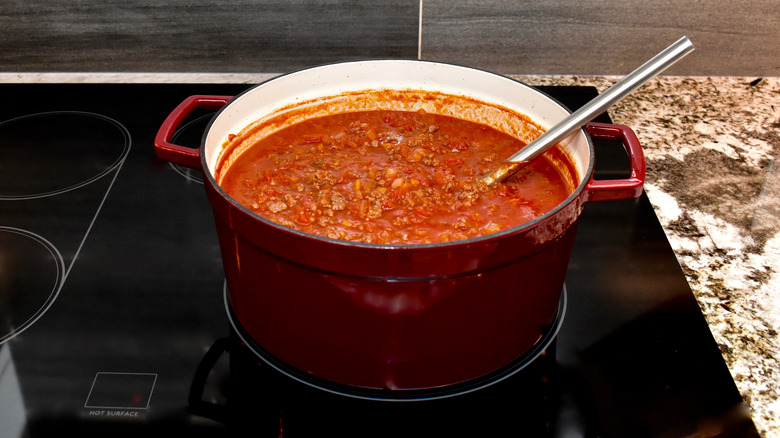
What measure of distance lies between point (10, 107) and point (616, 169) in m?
1.46

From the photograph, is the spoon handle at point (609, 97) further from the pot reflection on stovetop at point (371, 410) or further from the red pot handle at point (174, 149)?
the red pot handle at point (174, 149)

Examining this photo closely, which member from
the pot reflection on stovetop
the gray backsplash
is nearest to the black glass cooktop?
the pot reflection on stovetop

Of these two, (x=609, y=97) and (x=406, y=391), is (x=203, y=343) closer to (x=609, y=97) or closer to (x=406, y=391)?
(x=406, y=391)

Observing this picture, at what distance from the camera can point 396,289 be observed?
76 cm

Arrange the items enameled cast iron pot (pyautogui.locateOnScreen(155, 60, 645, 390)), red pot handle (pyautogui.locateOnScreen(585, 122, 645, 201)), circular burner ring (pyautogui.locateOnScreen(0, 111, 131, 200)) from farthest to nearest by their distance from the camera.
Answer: circular burner ring (pyautogui.locateOnScreen(0, 111, 131, 200)) → red pot handle (pyautogui.locateOnScreen(585, 122, 645, 201)) → enameled cast iron pot (pyautogui.locateOnScreen(155, 60, 645, 390))

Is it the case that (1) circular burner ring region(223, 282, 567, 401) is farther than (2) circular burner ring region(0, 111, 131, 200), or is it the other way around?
(2) circular burner ring region(0, 111, 131, 200)

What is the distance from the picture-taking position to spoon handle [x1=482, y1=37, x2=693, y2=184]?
89 cm

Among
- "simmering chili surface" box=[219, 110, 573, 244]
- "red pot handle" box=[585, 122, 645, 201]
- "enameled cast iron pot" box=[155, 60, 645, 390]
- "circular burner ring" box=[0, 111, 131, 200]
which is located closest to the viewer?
"enameled cast iron pot" box=[155, 60, 645, 390]

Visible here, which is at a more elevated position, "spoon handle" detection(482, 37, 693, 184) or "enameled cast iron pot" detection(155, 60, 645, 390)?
"spoon handle" detection(482, 37, 693, 184)

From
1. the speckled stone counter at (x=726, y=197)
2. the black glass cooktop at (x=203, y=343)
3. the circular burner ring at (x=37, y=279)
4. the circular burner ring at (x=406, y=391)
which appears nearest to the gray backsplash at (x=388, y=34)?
the speckled stone counter at (x=726, y=197)

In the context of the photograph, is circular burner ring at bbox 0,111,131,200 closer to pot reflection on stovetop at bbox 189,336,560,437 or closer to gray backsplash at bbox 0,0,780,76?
gray backsplash at bbox 0,0,780,76

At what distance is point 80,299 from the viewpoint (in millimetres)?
1104

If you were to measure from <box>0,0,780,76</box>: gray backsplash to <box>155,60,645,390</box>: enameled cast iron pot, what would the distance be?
740 millimetres

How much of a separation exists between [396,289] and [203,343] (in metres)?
0.42
